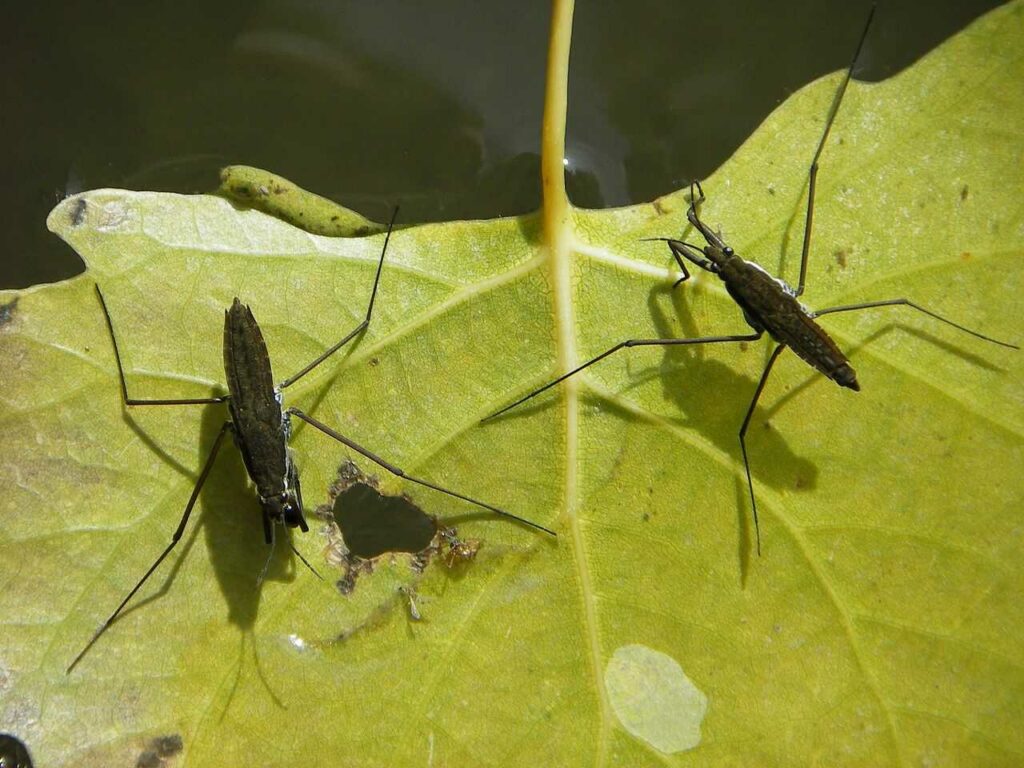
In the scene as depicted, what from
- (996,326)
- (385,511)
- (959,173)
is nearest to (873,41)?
(959,173)

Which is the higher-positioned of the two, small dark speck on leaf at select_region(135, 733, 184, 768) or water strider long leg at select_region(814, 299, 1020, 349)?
water strider long leg at select_region(814, 299, 1020, 349)

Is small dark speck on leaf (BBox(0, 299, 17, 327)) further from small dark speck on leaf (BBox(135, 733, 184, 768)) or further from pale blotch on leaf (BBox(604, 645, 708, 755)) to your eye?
pale blotch on leaf (BBox(604, 645, 708, 755))

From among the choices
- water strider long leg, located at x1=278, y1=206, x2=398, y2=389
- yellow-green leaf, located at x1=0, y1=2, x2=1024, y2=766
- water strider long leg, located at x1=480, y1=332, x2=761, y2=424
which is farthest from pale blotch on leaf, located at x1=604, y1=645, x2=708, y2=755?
water strider long leg, located at x1=278, y1=206, x2=398, y2=389

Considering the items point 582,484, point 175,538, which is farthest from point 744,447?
point 175,538

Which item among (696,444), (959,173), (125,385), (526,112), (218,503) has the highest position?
(526,112)

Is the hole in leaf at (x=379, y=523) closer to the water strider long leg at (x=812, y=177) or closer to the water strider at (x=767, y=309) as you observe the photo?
the water strider at (x=767, y=309)

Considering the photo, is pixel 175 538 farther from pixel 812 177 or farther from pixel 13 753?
pixel 812 177

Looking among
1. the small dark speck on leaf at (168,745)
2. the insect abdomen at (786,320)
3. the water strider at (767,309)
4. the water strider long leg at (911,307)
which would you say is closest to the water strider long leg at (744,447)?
the water strider at (767,309)

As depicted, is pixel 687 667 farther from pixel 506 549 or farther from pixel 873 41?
pixel 873 41
